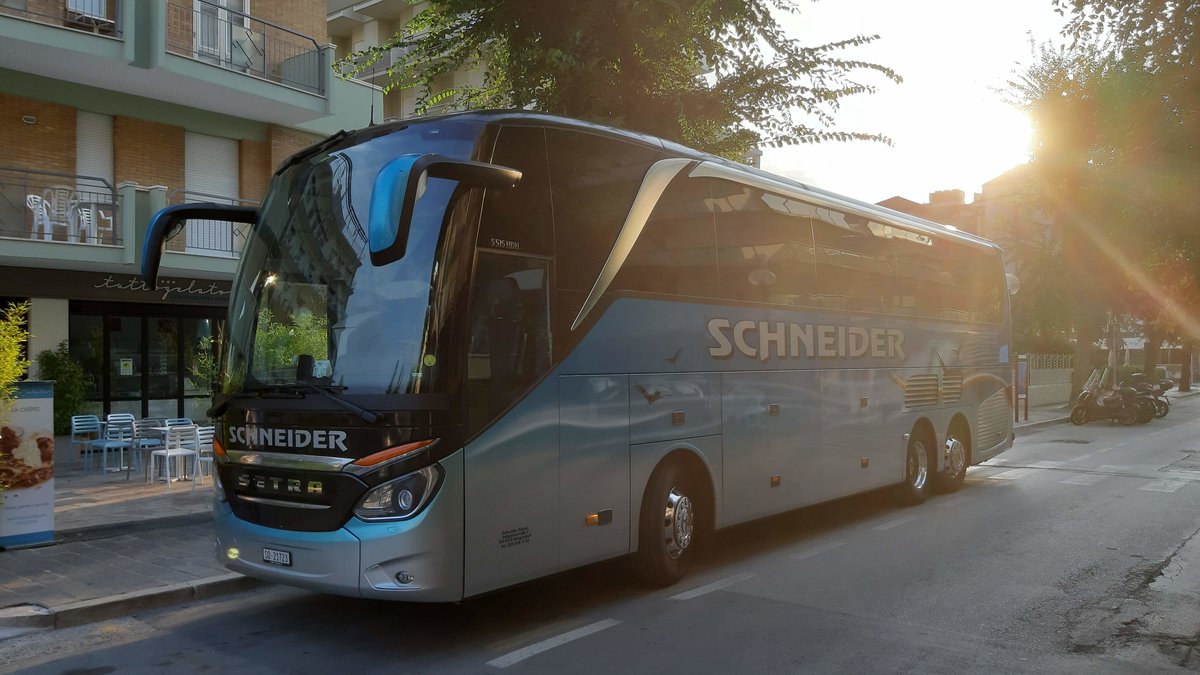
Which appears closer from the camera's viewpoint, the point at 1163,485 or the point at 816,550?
the point at 816,550

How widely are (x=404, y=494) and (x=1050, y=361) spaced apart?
37547 mm

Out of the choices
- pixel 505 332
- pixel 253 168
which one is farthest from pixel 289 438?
pixel 253 168

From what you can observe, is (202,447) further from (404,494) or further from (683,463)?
(404,494)

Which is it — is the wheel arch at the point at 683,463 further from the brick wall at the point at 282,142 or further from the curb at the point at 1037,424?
the curb at the point at 1037,424

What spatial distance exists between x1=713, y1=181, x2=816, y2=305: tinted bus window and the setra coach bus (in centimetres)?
4

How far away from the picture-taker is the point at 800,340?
31.2 ft

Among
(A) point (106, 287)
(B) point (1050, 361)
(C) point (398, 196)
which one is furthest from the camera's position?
(B) point (1050, 361)

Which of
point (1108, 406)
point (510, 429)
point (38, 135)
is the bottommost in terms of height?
point (1108, 406)

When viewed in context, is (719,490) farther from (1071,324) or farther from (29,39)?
(1071,324)

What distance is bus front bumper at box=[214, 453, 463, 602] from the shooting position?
5.61 m

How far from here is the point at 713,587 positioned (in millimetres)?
7680

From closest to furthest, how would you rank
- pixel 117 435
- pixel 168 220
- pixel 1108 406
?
1. pixel 168 220
2. pixel 117 435
3. pixel 1108 406

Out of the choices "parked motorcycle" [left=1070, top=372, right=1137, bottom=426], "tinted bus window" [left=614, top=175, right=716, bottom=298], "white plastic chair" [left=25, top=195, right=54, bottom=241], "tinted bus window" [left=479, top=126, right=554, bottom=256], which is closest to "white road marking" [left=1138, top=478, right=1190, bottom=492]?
"tinted bus window" [left=614, top=175, right=716, bottom=298]

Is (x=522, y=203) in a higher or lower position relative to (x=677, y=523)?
higher
